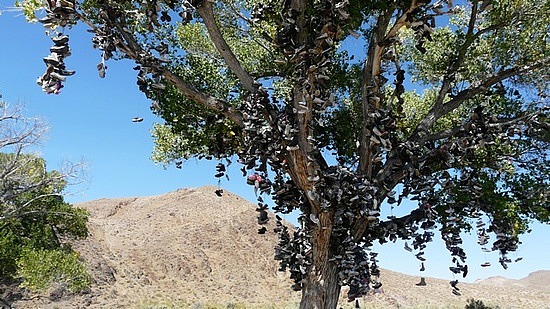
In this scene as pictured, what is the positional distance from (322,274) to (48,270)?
1501 cm

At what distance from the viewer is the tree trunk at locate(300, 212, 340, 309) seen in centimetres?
550

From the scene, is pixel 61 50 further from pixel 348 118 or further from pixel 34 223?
pixel 34 223

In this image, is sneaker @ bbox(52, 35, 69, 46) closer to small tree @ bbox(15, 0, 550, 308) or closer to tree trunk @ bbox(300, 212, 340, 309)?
small tree @ bbox(15, 0, 550, 308)

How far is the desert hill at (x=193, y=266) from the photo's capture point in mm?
29922

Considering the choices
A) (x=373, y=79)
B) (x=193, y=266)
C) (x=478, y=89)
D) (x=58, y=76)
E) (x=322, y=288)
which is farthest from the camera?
(x=193, y=266)

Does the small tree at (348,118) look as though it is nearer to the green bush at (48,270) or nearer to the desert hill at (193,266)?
the green bush at (48,270)

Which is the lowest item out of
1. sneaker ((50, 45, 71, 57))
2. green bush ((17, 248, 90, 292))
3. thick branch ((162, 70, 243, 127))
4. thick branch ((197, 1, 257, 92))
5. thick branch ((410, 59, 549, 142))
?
green bush ((17, 248, 90, 292))

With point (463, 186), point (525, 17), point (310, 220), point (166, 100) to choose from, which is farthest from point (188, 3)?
point (525, 17)

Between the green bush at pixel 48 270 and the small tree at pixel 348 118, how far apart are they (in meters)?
11.8

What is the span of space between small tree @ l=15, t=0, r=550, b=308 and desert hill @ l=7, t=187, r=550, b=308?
19.4 meters

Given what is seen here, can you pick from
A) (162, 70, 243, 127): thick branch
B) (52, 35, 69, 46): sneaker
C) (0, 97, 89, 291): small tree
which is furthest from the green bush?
(52, 35, 69, 46): sneaker

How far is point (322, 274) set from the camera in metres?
5.58

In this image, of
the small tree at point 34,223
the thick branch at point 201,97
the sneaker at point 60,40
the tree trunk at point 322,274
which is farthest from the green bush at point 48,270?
the sneaker at point 60,40

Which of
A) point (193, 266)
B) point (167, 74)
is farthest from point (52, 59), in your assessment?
point (193, 266)
